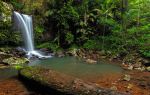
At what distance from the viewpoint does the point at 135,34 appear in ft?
57.2

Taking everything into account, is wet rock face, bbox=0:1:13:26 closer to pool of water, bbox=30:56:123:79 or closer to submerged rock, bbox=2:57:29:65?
submerged rock, bbox=2:57:29:65

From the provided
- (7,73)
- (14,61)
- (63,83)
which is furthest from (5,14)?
(63,83)

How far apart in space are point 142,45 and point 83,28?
4.72 metres

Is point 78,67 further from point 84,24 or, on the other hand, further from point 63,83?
point 84,24

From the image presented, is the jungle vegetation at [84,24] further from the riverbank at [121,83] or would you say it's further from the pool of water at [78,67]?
the riverbank at [121,83]

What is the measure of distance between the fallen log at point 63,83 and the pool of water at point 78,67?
2576 millimetres

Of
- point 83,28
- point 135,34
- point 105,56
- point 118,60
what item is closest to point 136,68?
point 118,60

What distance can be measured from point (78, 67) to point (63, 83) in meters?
5.11

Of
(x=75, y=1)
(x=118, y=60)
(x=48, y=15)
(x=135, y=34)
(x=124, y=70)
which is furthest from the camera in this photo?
(x=75, y=1)

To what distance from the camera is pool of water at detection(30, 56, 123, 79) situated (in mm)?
11498

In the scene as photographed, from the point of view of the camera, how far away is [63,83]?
781cm

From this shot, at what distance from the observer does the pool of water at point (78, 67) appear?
1150 centimetres

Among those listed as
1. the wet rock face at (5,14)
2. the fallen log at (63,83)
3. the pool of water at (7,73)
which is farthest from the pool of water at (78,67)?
the wet rock face at (5,14)

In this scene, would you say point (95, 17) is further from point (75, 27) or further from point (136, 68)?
point (136, 68)
